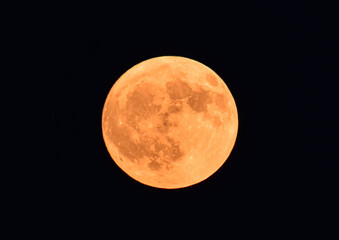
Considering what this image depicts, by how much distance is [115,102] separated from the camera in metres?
4.80

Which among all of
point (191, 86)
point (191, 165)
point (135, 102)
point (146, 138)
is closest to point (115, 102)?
point (135, 102)

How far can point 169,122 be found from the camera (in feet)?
14.3

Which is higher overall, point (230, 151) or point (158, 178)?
point (230, 151)

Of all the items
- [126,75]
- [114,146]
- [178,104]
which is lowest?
[114,146]

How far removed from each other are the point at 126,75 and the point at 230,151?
7.44ft

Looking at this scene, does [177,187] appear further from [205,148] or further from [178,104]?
[178,104]

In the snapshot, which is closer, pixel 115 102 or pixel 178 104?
pixel 178 104

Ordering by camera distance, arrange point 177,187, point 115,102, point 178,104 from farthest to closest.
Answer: point 177,187, point 115,102, point 178,104

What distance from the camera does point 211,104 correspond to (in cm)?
461

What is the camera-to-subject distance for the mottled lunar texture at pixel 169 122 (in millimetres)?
4387

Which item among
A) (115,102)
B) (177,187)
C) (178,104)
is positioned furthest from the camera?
(177,187)

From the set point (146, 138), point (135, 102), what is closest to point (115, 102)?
point (135, 102)

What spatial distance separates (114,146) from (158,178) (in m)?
0.89

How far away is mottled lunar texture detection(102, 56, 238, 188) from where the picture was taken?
4387mm
